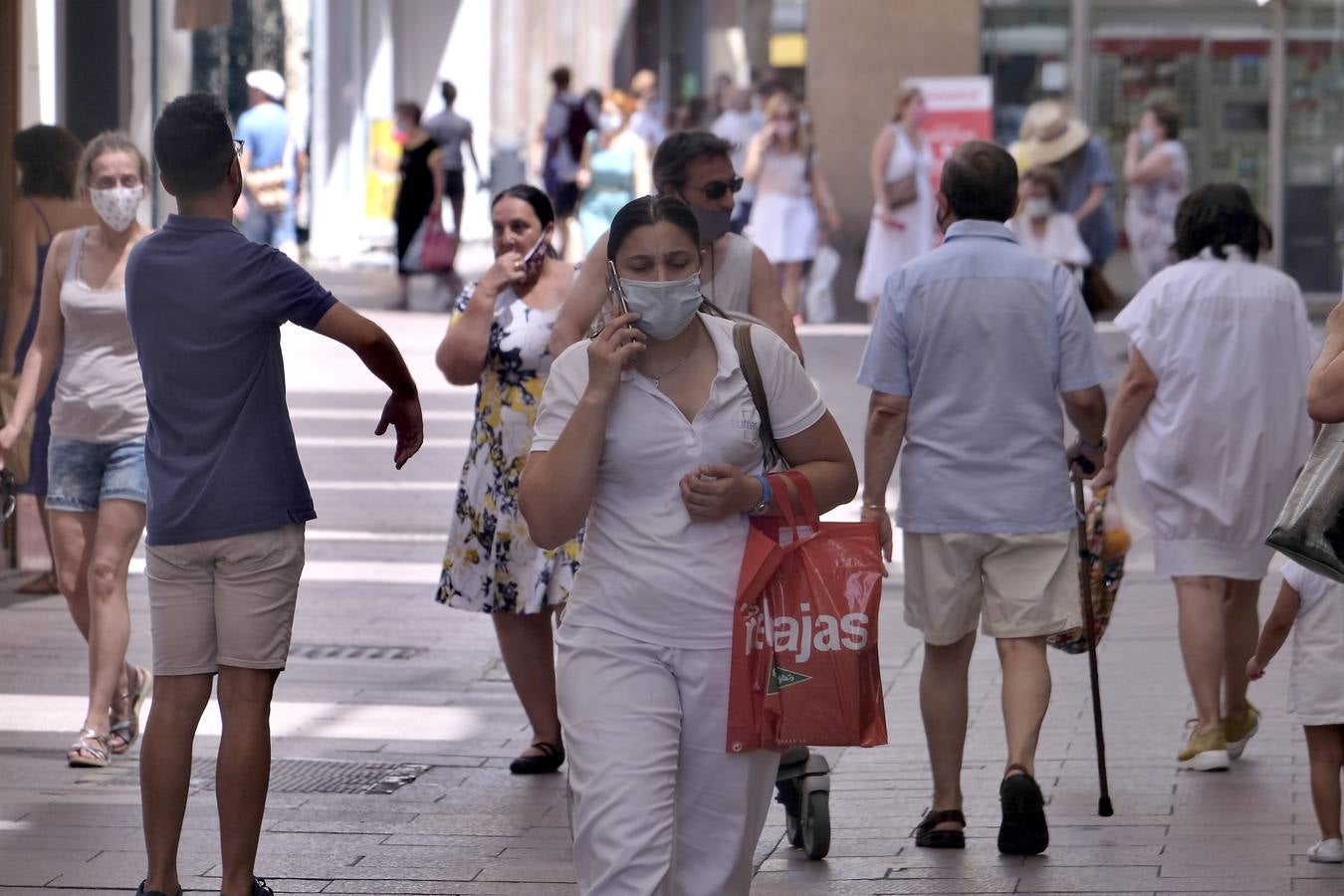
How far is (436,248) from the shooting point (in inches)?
856

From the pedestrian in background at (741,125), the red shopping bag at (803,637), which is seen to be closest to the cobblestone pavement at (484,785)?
the red shopping bag at (803,637)

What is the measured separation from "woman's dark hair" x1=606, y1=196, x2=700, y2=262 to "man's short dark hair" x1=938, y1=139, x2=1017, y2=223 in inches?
72.4

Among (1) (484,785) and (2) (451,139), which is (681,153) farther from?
(2) (451,139)

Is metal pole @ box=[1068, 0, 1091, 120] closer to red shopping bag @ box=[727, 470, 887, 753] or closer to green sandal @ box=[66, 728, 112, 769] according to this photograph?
green sandal @ box=[66, 728, 112, 769]

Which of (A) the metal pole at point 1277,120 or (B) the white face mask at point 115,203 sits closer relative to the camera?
(B) the white face mask at point 115,203

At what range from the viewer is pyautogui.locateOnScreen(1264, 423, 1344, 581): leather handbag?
4539 mm

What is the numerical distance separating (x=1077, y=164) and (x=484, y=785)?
13.1 m

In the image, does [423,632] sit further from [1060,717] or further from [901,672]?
[1060,717]

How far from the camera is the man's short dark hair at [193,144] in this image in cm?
505

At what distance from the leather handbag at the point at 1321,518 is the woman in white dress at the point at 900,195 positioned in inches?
565

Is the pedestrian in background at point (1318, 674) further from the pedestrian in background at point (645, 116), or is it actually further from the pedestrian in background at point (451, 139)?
the pedestrian in background at point (645, 116)

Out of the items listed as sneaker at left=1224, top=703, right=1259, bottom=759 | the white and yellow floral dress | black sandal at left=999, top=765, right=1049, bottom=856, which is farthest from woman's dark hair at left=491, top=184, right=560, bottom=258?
sneaker at left=1224, top=703, right=1259, bottom=759

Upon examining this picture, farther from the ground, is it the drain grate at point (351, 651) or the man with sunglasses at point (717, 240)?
the man with sunglasses at point (717, 240)

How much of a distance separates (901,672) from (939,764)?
2403mm
